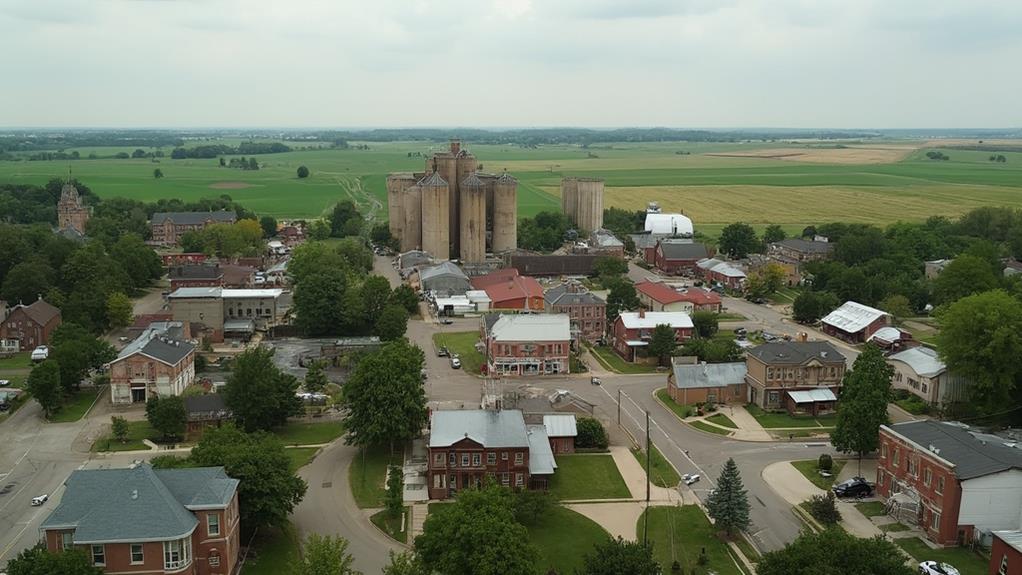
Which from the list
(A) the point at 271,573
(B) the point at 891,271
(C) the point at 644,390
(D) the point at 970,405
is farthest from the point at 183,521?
(B) the point at 891,271

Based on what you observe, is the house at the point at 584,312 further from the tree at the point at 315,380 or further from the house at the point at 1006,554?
the house at the point at 1006,554

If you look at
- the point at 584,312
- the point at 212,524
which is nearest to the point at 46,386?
the point at 212,524

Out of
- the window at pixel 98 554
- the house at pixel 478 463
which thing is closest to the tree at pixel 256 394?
the house at pixel 478 463

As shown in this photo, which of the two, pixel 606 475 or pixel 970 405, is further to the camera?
pixel 970 405

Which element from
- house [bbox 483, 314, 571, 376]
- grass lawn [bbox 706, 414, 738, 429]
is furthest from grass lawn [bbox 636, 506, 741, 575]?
house [bbox 483, 314, 571, 376]

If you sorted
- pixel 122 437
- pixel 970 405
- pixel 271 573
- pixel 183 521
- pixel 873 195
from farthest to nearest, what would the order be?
pixel 873 195 < pixel 970 405 < pixel 122 437 < pixel 271 573 < pixel 183 521

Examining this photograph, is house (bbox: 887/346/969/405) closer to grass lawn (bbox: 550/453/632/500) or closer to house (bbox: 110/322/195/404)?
grass lawn (bbox: 550/453/632/500)

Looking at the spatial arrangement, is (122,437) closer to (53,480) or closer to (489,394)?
(53,480)
